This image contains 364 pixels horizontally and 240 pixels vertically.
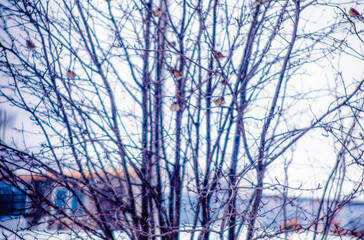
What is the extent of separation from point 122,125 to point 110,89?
13.1 inches

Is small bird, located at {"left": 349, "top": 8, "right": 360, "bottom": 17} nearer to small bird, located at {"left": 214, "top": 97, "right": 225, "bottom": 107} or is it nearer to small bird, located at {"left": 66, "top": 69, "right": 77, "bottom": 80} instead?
small bird, located at {"left": 214, "top": 97, "right": 225, "bottom": 107}

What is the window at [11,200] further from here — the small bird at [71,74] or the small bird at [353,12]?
the small bird at [353,12]

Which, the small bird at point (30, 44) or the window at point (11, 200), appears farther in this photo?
the window at point (11, 200)

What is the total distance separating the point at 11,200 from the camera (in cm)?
299

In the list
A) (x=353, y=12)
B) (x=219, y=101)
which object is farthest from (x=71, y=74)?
(x=353, y=12)

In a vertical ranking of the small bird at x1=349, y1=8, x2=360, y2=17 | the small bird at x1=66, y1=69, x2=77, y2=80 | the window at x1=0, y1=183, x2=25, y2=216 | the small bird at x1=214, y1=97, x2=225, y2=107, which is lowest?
the window at x1=0, y1=183, x2=25, y2=216

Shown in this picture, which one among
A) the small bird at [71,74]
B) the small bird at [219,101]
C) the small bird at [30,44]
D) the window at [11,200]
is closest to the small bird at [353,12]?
the small bird at [219,101]

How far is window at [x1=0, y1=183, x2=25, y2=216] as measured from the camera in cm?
279

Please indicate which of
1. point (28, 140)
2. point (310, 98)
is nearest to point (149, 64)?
point (28, 140)

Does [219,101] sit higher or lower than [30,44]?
lower

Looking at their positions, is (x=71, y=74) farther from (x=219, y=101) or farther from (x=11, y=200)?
(x=11, y=200)

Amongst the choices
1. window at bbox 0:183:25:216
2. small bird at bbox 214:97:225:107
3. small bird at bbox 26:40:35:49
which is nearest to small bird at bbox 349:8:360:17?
small bird at bbox 214:97:225:107

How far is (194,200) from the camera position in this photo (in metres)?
2.68

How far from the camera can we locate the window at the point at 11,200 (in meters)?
2.79
